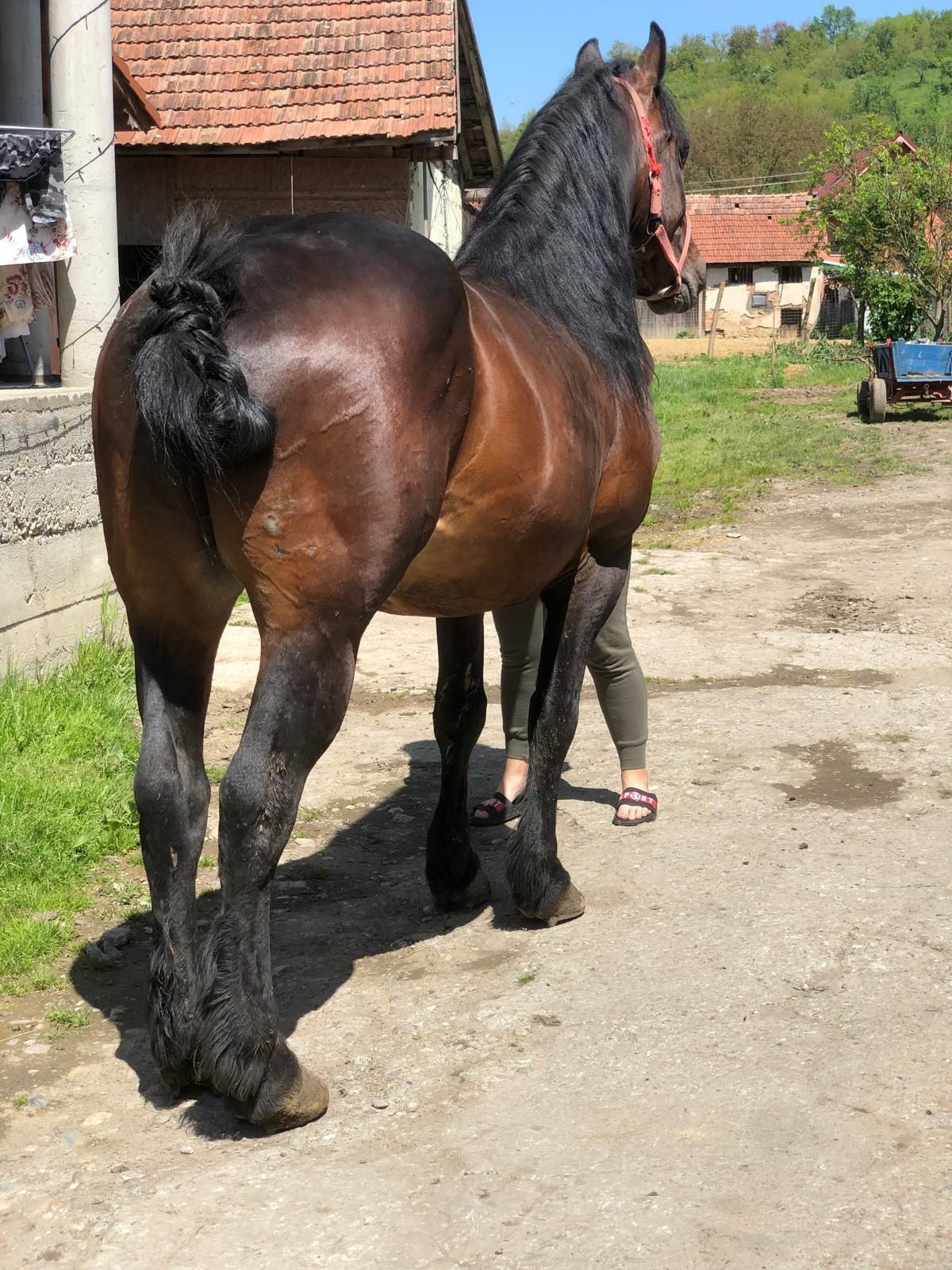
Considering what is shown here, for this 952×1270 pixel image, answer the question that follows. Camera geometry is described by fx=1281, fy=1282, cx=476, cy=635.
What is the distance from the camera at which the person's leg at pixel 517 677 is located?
16.4 ft

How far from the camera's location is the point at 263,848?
2.74 metres

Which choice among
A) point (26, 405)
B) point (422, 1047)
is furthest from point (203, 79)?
point (422, 1047)

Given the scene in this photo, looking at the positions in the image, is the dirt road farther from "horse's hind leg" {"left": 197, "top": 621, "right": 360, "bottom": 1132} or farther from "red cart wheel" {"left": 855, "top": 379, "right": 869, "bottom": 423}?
"red cart wheel" {"left": 855, "top": 379, "right": 869, "bottom": 423}

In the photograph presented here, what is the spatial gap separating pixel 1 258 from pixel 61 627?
1.97m

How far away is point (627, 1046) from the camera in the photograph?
3119mm

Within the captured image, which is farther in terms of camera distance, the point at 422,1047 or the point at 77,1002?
the point at 77,1002

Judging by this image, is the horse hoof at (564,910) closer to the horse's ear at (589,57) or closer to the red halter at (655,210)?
the red halter at (655,210)

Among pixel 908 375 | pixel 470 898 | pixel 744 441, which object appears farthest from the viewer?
pixel 908 375

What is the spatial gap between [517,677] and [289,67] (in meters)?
10.6

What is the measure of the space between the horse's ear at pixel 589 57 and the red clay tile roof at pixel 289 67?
28.2ft

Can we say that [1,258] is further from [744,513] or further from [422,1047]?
[744,513]

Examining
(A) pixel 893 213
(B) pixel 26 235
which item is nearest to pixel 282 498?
(B) pixel 26 235

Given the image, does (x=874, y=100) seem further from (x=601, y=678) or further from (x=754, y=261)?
(x=601, y=678)

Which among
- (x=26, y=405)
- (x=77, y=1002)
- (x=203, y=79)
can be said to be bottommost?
(x=77, y=1002)
